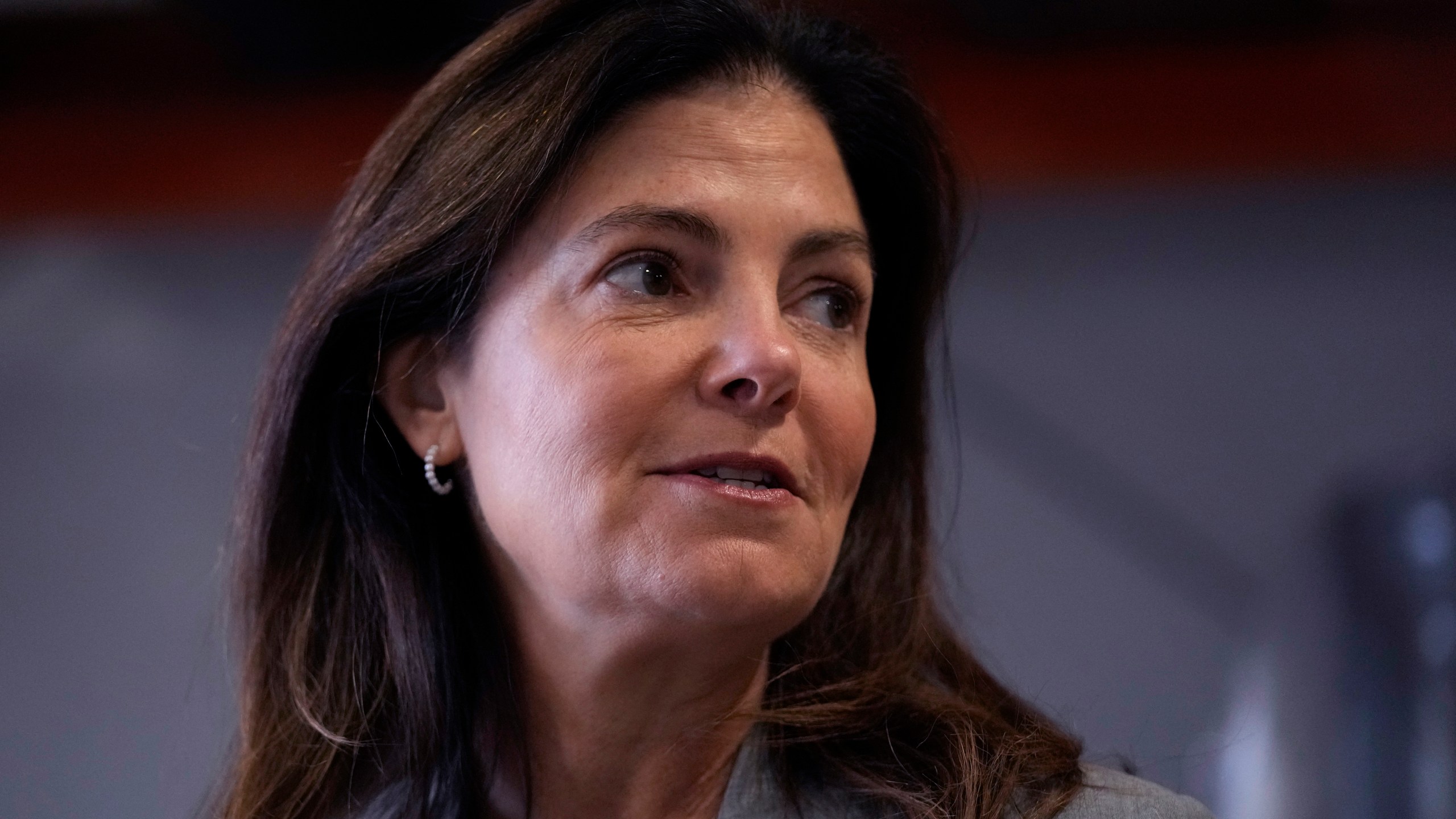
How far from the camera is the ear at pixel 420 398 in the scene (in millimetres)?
1529

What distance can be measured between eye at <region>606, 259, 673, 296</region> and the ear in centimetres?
26

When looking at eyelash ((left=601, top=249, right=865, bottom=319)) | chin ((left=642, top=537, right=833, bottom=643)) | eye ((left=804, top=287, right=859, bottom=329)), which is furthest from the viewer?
eye ((left=804, top=287, right=859, bottom=329))

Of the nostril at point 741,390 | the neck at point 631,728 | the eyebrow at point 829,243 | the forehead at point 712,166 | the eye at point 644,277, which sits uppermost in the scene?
the forehead at point 712,166

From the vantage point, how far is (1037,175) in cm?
253

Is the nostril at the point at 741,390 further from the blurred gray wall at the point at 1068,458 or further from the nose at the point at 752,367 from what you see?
the blurred gray wall at the point at 1068,458

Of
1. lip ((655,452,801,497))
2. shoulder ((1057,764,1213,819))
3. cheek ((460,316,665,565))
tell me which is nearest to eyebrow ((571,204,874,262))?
cheek ((460,316,665,565))

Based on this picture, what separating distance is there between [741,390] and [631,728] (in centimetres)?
39

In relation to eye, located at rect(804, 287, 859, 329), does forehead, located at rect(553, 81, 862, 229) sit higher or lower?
higher

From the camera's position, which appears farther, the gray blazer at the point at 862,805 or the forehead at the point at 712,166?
the forehead at the point at 712,166

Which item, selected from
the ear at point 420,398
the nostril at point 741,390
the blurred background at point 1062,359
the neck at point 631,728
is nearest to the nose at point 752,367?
the nostril at point 741,390

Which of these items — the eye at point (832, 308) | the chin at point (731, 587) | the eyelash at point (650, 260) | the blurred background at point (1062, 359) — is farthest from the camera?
the blurred background at point (1062, 359)

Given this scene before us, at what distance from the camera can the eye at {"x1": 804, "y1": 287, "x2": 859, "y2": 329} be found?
4.85ft

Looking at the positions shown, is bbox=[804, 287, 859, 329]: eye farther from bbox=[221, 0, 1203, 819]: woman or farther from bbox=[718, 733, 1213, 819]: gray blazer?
bbox=[718, 733, 1213, 819]: gray blazer

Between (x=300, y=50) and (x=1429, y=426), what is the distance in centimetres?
215
